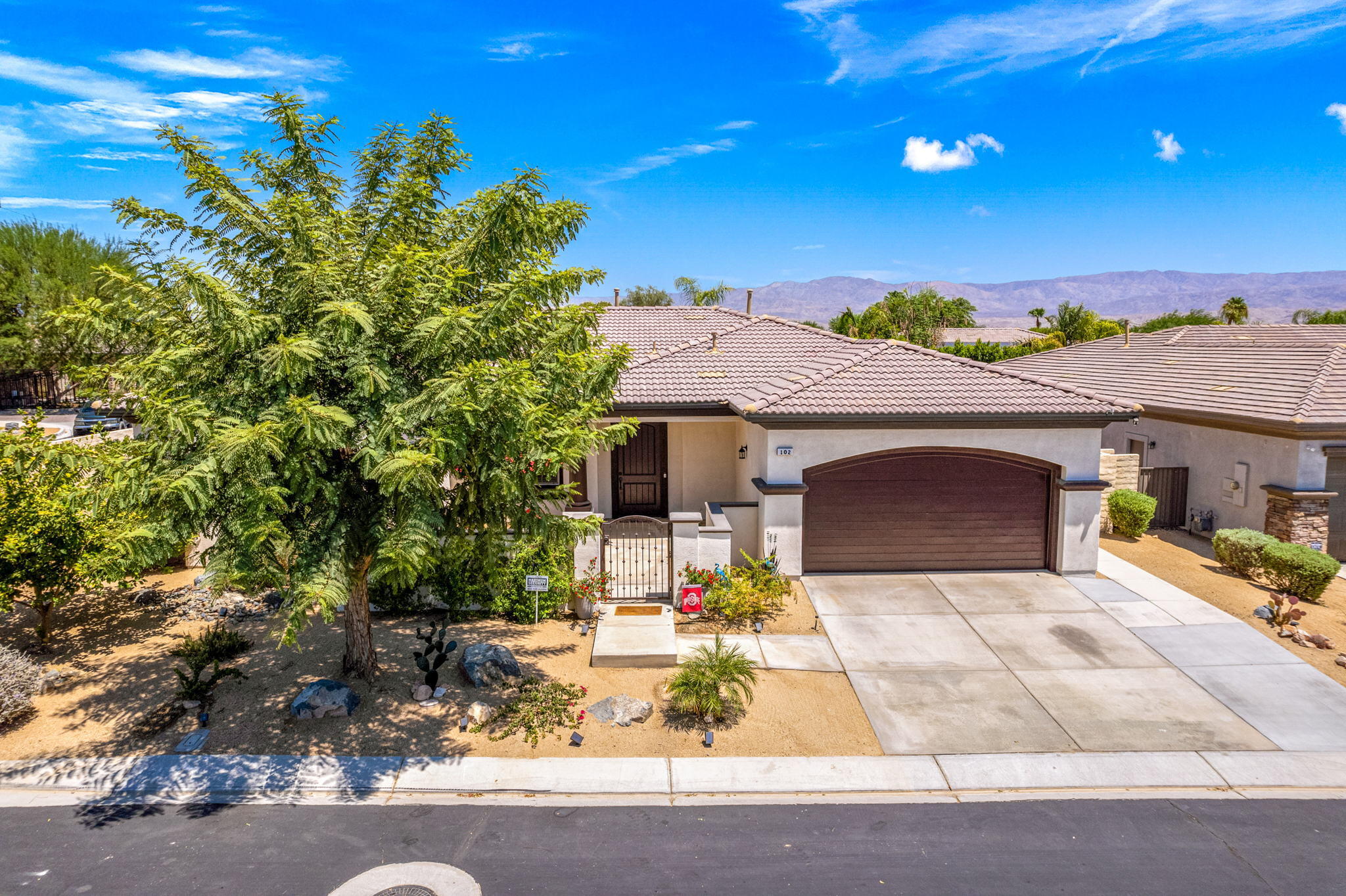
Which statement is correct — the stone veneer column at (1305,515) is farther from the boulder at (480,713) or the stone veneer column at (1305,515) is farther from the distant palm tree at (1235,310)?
the distant palm tree at (1235,310)

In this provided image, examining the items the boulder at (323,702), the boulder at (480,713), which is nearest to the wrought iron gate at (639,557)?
the boulder at (480,713)

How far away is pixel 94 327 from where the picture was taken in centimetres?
660

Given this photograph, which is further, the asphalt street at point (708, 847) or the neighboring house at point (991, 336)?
the neighboring house at point (991, 336)

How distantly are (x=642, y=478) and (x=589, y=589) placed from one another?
5.57 meters

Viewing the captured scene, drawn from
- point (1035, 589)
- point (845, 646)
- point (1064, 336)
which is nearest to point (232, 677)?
point (845, 646)

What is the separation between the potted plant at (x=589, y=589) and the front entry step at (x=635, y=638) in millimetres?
212

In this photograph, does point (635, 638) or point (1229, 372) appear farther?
point (1229, 372)

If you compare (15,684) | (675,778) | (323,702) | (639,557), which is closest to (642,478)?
(639,557)

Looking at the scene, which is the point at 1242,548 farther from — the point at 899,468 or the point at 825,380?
the point at 825,380

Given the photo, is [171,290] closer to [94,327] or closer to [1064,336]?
[94,327]

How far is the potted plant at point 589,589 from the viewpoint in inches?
444

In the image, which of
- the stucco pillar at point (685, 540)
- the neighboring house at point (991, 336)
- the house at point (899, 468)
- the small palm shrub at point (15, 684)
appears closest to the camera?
the small palm shrub at point (15, 684)

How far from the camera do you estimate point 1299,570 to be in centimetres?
1214

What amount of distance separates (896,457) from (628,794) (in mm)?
8211
